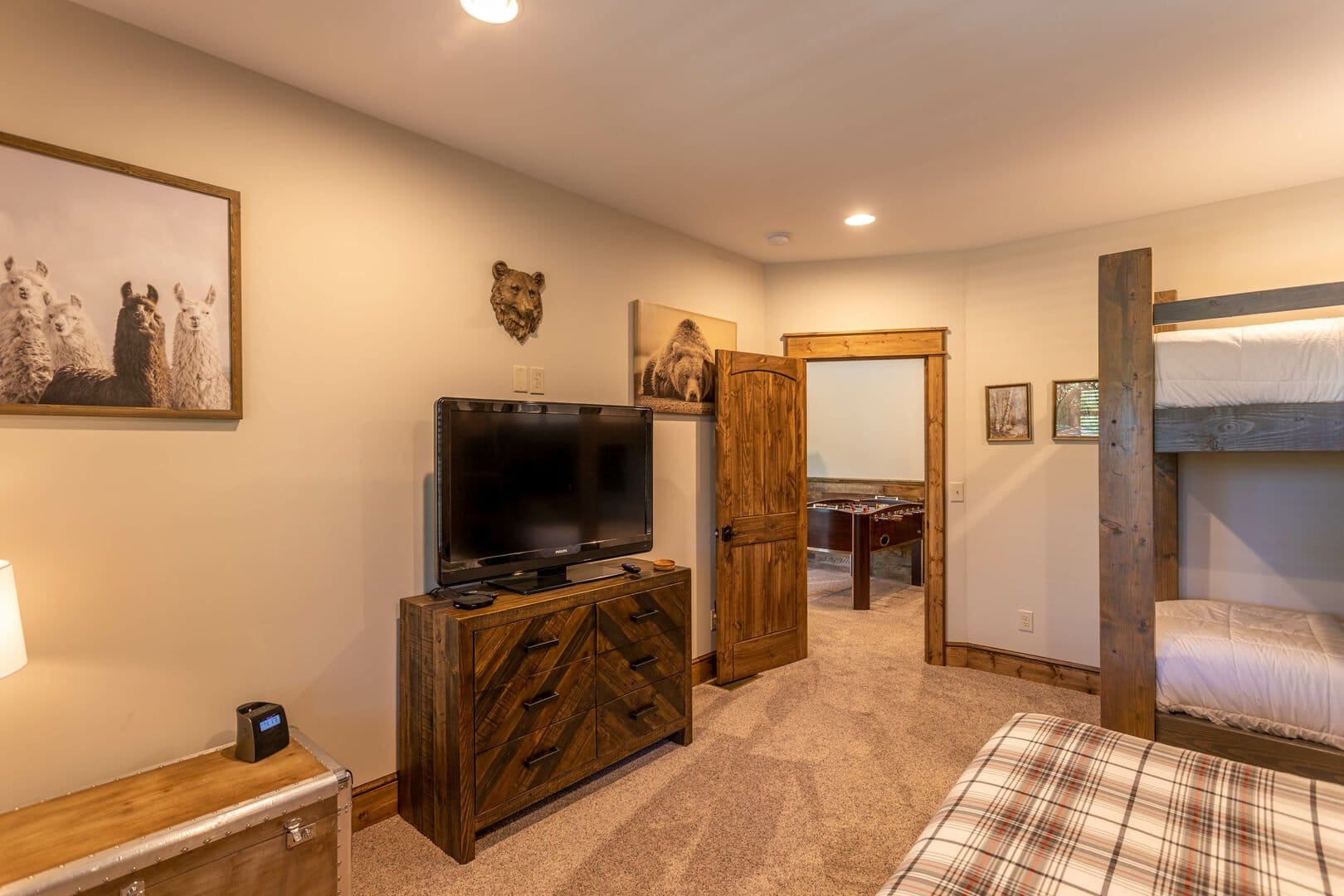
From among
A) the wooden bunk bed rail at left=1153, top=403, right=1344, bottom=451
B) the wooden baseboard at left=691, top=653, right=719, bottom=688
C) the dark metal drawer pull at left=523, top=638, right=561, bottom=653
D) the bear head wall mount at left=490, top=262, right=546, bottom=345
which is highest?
the bear head wall mount at left=490, top=262, right=546, bottom=345

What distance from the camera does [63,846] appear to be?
146 centimetres

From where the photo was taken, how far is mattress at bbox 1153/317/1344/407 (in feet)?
6.19

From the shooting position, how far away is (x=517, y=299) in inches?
113

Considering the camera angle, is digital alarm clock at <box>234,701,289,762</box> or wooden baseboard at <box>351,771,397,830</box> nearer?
digital alarm clock at <box>234,701,289,762</box>

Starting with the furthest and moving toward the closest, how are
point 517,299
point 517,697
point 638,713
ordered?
point 517,299
point 638,713
point 517,697

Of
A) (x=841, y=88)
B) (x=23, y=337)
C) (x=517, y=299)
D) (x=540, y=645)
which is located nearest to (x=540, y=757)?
(x=540, y=645)

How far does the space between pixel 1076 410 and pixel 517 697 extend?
3337mm

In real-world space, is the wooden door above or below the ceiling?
below

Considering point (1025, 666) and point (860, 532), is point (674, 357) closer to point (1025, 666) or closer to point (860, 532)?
point (860, 532)

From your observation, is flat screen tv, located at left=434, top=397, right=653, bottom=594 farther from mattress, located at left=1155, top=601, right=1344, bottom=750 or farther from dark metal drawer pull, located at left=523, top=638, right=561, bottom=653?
mattress, located at left=1155, top=601, right=1344, bottom=750

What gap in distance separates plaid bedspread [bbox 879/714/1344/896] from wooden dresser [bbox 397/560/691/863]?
1.43 meters

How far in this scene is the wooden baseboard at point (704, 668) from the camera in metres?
3.73

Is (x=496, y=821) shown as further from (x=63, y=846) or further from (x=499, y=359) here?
(x=499, y=359)

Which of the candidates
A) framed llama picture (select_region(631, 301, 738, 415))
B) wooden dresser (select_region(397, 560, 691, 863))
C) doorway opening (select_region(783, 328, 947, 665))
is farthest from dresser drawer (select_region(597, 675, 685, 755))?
doorway opening (select_region(783, 328, 947, 665))
